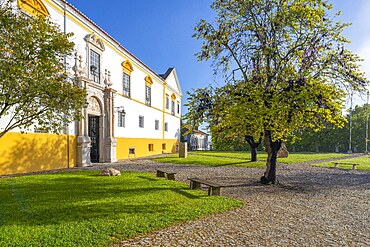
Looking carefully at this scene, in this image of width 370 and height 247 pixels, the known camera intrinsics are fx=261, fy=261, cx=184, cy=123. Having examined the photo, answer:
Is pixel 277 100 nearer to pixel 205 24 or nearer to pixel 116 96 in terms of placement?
pixel 205 24

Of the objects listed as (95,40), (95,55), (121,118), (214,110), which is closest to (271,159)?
(214,110)

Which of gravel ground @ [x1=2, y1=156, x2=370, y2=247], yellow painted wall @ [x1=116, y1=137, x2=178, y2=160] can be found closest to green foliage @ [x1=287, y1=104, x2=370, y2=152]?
yellow painted wall @ [x1=116, y1=137, x2=178, y2=160]

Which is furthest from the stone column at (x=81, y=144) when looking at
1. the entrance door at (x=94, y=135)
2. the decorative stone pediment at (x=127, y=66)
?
the decorative stone pediment at (x=127, y=66)

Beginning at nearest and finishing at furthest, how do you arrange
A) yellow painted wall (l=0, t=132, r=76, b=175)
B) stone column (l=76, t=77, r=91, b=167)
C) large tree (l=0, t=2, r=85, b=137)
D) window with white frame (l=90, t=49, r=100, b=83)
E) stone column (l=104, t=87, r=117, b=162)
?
1. large tree (l=0, t=2, r=85, b=137)
2. yellow painted wall (l=0, t=132, r=76, b=175)
3. stone column (l=76, t=77, r=91, b=167)
4. window with white frame (l=90, t=49, r=100, b=83)
5. stone column (l=104, t=87, r=117, b=162)

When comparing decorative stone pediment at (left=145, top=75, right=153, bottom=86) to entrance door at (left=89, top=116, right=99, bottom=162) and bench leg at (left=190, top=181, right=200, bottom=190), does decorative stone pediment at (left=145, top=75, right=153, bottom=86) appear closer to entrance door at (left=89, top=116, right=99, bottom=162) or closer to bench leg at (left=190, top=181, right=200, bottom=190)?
entrance door at (left=89, top=116, right=99, bottom=162)

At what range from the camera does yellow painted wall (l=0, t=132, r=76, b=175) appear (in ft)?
35.3

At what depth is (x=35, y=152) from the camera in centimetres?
1198

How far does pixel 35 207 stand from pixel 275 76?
26.8ft

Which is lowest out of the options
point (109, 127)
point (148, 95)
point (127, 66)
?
point (109, 127)

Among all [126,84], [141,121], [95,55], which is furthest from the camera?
[141,121]

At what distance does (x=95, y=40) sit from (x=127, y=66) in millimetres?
4845

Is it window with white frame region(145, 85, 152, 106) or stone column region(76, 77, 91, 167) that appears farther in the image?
window with white frame region(145, 85, 152, 106)

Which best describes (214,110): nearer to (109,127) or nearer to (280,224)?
(280,224)

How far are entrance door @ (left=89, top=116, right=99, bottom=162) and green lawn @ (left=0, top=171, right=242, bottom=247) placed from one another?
8409 millimetres
